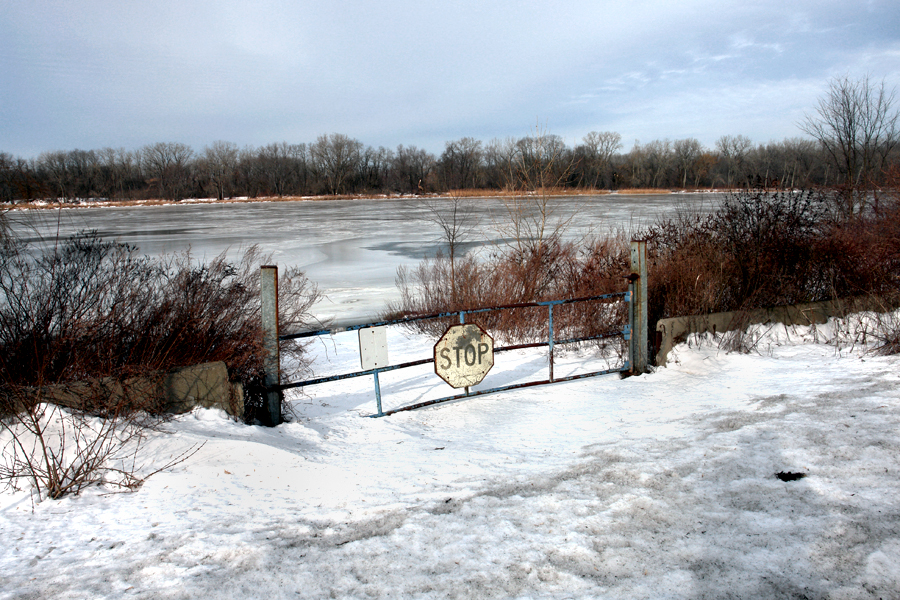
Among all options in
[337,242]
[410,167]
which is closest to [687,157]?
[410,167]

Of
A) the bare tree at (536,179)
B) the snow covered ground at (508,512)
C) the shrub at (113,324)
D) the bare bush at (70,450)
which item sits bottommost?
the snow covered ground at (508,512)

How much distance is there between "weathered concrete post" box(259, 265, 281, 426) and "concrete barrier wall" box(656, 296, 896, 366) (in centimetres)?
439

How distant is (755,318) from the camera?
717 centimetres

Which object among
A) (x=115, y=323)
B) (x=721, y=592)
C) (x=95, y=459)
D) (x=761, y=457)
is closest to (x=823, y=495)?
(x=761, y=457)

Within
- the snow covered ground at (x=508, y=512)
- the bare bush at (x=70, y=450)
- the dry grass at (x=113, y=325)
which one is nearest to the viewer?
the snow covered ground at (x=508, y=512)

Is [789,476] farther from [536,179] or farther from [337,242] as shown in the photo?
[337,242]

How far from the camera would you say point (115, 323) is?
499cm

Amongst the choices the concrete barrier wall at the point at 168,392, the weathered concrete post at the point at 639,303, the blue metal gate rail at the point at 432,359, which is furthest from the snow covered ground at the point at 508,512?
the weathered concrete post at the point at 639,303

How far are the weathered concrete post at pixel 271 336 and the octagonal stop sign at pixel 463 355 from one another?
154 centimetres

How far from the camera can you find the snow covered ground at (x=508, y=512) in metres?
2.43

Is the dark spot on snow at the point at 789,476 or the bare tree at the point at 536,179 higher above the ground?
the bare tree at the point at 536,179

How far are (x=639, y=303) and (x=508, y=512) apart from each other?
383 cm

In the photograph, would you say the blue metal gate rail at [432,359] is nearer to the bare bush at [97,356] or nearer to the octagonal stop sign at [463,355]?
the octagonal stop sign at [463,355]

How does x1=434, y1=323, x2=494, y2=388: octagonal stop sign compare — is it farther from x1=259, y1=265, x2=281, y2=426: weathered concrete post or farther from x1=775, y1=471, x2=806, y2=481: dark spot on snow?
x1=775, y1=471, x2=806, y2=481: dark spot on snow
